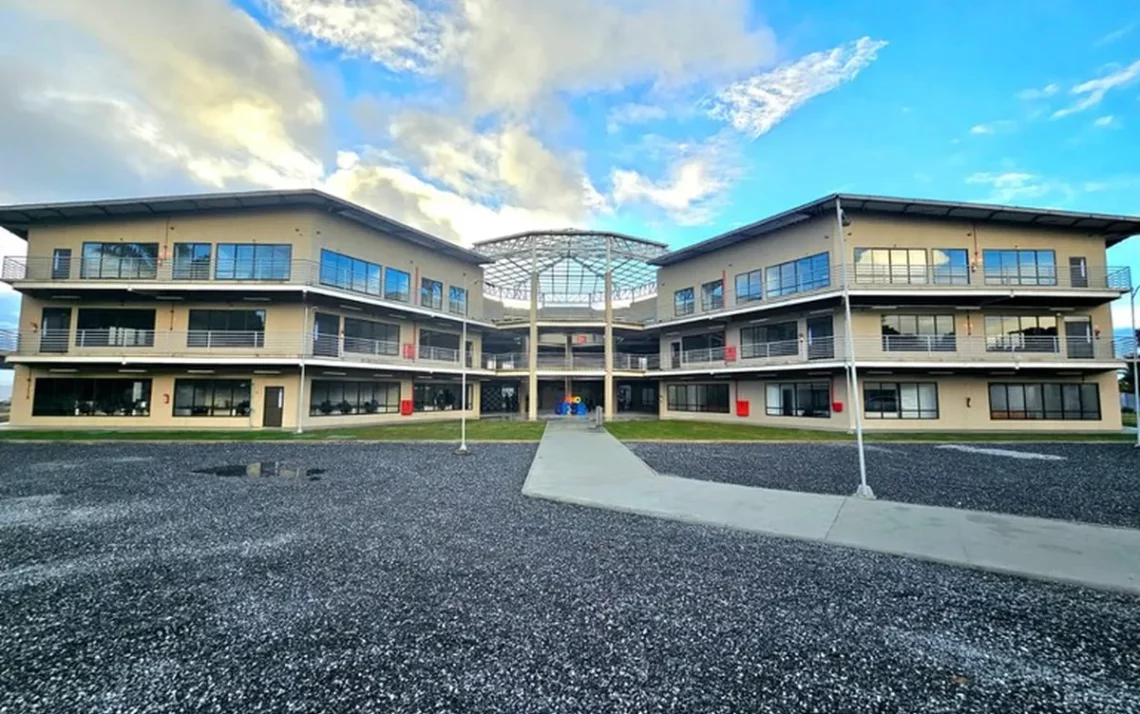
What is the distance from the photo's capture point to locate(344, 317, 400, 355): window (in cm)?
2910

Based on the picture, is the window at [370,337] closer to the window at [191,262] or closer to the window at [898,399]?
the window at [191,262]

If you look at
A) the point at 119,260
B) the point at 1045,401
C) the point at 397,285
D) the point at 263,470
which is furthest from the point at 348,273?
the point at 1045,401

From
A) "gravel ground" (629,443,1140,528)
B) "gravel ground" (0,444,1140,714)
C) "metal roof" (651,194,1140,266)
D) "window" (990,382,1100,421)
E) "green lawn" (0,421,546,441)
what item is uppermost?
"metal roof" (651,194,1140,266)

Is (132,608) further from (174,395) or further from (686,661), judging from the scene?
(174,395)

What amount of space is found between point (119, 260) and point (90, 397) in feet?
25.0

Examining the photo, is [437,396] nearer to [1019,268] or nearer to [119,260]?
[119,260]

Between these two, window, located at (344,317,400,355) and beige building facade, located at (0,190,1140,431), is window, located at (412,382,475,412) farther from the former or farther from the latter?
beige building facade, located at (0,190,1140,431)

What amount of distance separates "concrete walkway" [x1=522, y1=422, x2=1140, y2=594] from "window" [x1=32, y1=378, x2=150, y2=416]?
86.1 ft

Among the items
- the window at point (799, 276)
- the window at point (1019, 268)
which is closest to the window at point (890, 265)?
the window at point (799, 276)

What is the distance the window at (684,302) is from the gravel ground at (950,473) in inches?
716

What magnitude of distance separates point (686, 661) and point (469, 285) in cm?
3656

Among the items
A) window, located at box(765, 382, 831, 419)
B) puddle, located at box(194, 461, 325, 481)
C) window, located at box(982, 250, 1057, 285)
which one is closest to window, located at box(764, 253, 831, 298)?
window, located at box(765, 382, 831, 419)

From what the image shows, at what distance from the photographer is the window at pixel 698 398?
34312 millimetres

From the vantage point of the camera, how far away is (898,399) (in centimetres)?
2728
